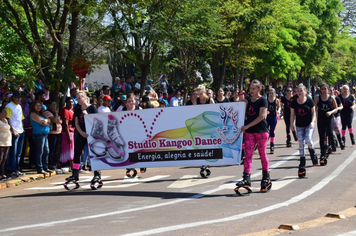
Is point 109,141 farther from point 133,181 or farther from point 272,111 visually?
point 272,111

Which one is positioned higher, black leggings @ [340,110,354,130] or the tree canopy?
the tree canopy

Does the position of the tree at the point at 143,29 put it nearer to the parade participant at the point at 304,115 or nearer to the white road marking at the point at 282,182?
the parade participant at the point at 304,115

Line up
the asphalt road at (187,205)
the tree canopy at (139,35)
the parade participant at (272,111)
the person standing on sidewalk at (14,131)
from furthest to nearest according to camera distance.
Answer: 1. the parade participant at (272,111)
2. the tree canopy at (139,35)
3. the person standing on sidewalk at (14,131)
4. the asphalt road at (187,205)

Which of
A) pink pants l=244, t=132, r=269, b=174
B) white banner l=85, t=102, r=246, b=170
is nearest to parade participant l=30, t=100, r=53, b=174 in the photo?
white banner l=85, t=102, r=246, b=170

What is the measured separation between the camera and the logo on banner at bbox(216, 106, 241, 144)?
409 inches

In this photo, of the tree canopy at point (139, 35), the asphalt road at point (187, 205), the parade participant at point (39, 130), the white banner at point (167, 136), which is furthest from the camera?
the tree canopy at point (139, 35)

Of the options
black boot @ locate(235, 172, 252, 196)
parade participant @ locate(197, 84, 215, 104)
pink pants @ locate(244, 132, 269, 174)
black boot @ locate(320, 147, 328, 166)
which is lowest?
black boot @ locate(235, 172, 252, 196)

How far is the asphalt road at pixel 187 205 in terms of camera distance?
7219mm

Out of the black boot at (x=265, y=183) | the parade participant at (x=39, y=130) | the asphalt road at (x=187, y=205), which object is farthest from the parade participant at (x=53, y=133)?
the black boot at (x=265, y=183)

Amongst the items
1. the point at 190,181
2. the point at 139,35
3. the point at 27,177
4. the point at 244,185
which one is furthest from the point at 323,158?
the point at 139,35

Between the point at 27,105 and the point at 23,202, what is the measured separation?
585cm

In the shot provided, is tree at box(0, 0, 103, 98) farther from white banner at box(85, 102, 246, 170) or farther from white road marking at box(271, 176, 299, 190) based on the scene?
white road marking at box(271, 176, 299, 190)

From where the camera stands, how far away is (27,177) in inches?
530

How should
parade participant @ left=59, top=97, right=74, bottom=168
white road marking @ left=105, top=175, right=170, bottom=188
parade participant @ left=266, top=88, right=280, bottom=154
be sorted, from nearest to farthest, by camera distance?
white road marking @ left=105, top=175, right=170, bottom=188 < parade participant @ left=59, top=97, right=74, bottom=168 < parade participant @ left=266, top=88, right=280, bottom=154
